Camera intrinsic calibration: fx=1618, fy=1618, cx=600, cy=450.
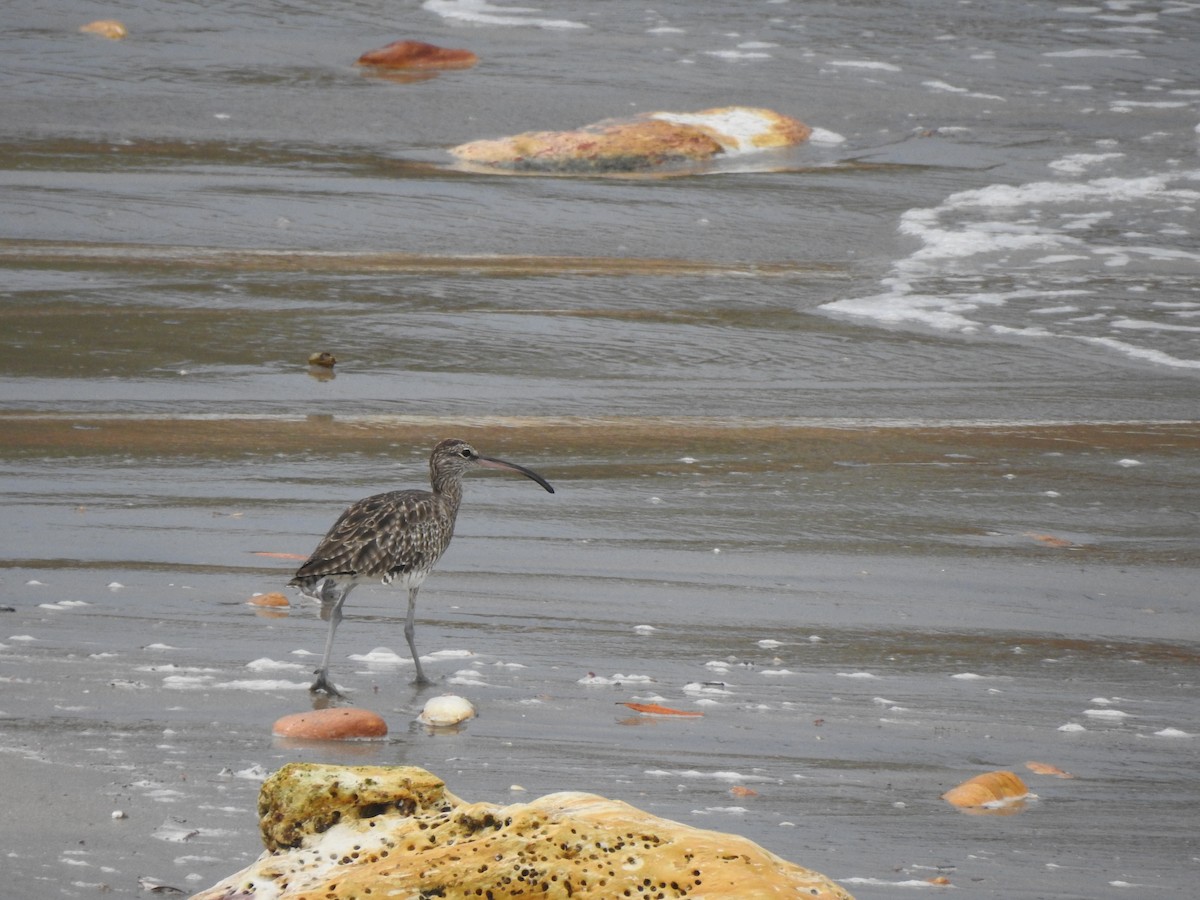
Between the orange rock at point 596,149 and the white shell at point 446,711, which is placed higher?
the orange rock at point 596,149

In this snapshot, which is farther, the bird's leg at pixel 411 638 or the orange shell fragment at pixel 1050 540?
the orange shell fragment at pixel 1050 540

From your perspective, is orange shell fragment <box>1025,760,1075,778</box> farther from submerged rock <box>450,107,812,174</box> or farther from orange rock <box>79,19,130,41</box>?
orange rock <box>79,19,130,41</box>

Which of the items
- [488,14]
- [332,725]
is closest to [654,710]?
[332,725]

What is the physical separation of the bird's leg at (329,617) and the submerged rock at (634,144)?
32.7 feet

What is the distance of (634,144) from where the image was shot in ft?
53.3

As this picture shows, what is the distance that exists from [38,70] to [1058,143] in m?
12.0

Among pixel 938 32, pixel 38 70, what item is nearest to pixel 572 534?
pixel 38 70

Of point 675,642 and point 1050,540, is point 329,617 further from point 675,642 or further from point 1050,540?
point 1050,540

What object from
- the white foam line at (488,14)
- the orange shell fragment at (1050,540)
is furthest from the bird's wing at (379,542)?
the white foam line at (488,14)

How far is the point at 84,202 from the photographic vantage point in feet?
45.0

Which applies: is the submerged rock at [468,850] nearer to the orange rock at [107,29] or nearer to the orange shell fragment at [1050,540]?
the orange shell fragment at [1050,540]

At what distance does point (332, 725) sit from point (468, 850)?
6.00ft

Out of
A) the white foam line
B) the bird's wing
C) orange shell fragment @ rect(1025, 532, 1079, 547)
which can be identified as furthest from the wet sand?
the white foam line

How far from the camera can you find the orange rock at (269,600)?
6680 mm
